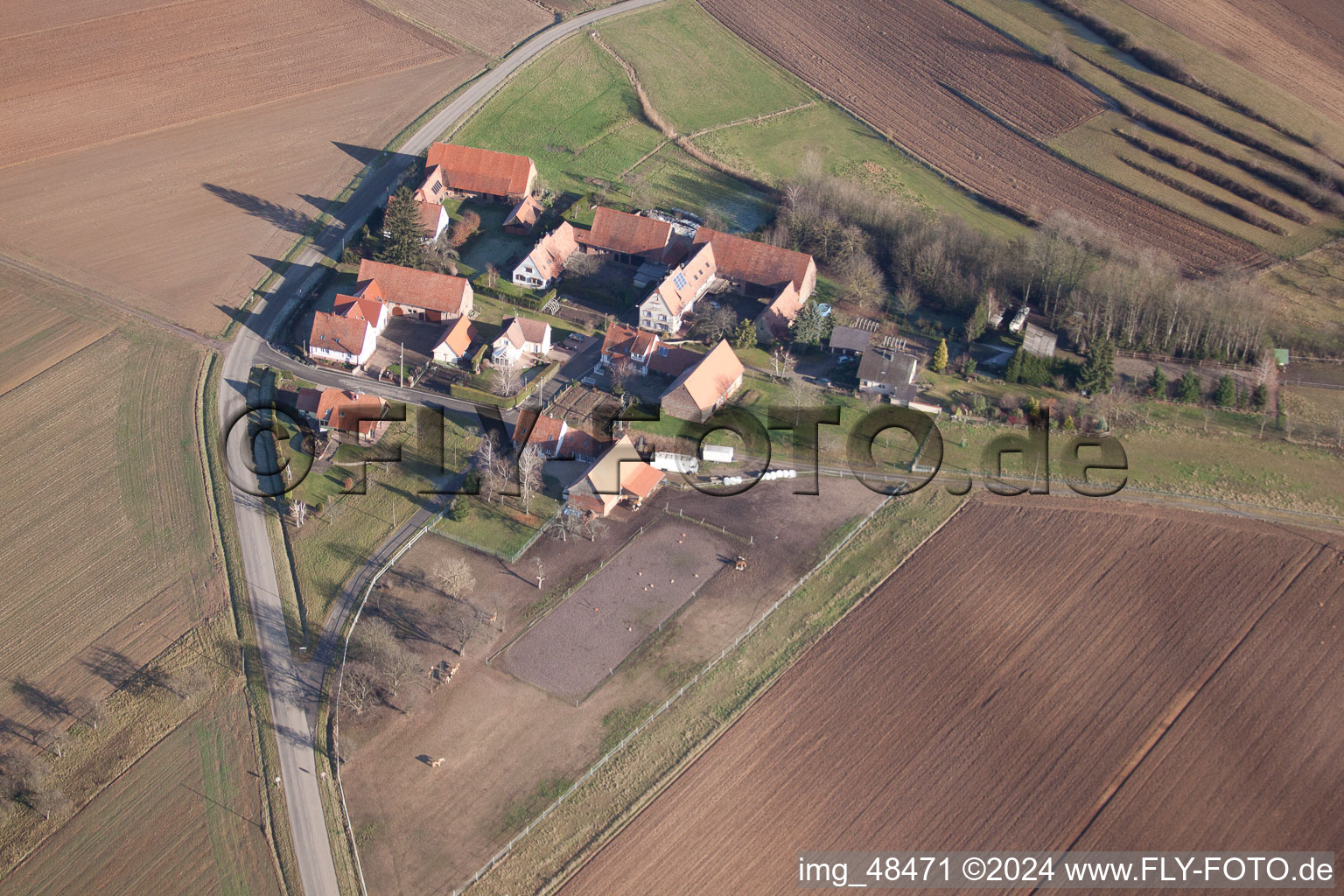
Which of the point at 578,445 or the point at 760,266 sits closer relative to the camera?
the point at 578,445

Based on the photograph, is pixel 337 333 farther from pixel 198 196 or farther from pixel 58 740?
pixel 58 740

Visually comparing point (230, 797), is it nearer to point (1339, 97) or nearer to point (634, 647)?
point (634, 647)

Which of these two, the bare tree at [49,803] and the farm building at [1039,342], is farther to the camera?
the farm building at [1039,342]

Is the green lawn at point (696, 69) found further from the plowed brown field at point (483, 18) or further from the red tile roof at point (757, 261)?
the red tile roof at point (757, 261)

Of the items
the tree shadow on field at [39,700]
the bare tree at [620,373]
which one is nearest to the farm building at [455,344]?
the bare tree at [620,373]

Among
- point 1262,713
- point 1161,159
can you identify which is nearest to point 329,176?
point 1161,159

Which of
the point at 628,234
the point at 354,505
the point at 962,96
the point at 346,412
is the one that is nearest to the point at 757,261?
the point at 628,234
